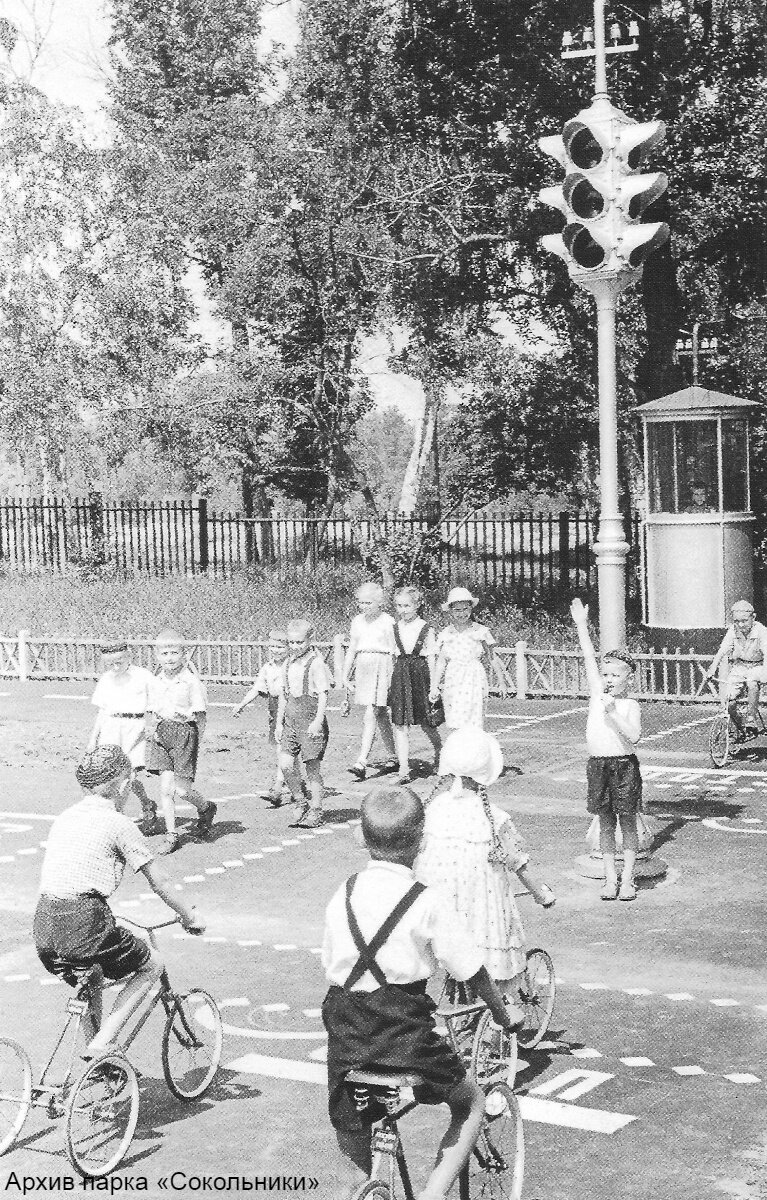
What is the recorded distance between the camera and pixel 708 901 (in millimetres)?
10781

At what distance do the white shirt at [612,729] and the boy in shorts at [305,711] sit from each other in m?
3.09

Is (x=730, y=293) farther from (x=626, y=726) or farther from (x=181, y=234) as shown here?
(x=626, y=726)

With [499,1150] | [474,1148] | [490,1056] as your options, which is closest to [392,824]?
[474,1148]

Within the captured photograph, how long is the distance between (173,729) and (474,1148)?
744 centimetres

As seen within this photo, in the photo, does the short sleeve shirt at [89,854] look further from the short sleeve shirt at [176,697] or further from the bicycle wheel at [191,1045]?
the short sleeve shirt at [176,697]

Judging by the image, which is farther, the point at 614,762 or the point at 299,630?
the point at 299,630

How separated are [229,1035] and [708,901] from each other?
3.87 meters

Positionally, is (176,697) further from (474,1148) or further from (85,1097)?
(474,1148)

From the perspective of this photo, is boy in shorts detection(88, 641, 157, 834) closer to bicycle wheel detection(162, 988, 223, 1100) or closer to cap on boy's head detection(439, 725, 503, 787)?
bicycle wheel detection(162, 988, 223, 1100)

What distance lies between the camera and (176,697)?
12.8m

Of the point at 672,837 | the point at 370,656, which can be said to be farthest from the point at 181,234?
the point at 672,837

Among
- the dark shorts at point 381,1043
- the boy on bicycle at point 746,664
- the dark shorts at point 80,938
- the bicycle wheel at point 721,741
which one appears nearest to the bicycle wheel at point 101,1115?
the dark shorts at point 80,938

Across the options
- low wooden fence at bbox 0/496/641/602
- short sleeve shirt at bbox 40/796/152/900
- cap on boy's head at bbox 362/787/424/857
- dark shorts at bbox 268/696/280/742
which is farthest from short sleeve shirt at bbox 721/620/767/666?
cap on boy's head at bbox 362/787/424/857

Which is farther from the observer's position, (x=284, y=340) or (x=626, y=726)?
(x=284, y=340)
